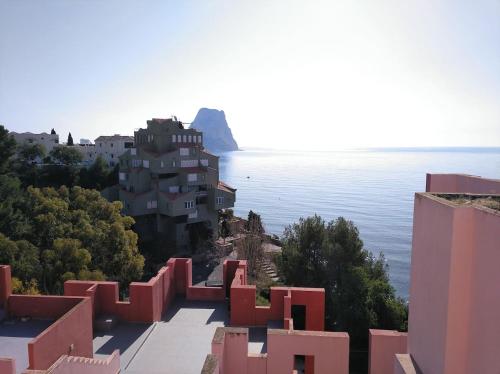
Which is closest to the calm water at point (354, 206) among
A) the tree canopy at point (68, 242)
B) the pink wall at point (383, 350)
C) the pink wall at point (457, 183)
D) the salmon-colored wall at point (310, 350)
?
the tree canopy at point (68, 242)

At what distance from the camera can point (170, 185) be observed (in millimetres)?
39375

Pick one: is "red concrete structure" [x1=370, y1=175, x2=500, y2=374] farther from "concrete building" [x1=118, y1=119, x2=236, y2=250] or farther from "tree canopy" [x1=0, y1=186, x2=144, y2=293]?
"concrete building" [x1=118, y1=119, x2=236, y2=250]

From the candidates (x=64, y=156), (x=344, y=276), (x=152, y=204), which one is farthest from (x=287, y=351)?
(x=64, y=156)

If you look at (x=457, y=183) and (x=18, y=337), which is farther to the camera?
(x=457, y=183)

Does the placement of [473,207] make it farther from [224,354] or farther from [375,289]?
[375,289]

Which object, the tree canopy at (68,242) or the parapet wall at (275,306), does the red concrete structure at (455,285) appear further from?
the tree canopy at (68,242)

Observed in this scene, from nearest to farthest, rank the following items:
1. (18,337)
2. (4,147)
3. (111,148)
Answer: (18,337)
(4,147)
(111,148)

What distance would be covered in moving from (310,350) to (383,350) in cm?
149

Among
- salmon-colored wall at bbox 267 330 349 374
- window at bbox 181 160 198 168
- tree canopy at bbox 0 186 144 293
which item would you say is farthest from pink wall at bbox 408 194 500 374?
window at bbox 181 160 198 168

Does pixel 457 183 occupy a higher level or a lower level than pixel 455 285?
higher

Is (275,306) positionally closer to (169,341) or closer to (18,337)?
(169,341)

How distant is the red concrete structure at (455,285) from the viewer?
489 cm

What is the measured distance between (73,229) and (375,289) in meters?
16.0

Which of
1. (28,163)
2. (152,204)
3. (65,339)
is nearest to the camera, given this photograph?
(65,339)
